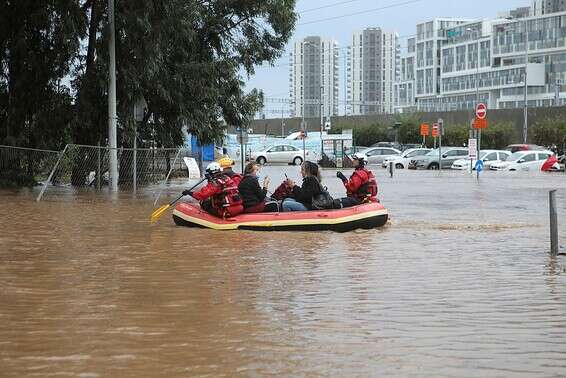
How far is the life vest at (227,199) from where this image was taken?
14102 millimetres

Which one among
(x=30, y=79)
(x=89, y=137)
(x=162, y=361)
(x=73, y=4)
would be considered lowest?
(x=162, y=361)

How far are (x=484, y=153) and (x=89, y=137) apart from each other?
31.9 m

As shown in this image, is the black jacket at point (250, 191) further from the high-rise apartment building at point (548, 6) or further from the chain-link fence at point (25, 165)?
the high-rise apartment building at point (548, 6)

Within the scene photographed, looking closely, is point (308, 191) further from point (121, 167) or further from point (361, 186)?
point (121, 167)

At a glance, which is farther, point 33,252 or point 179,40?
point 179,40

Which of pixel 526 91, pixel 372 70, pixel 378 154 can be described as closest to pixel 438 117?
pixel 526 91

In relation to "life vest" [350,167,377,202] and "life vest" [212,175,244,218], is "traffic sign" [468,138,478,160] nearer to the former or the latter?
"life vest" [350,167,377,202]

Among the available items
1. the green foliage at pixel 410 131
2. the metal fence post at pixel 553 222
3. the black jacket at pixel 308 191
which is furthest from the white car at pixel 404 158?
the metal fence post at pixel 553 222

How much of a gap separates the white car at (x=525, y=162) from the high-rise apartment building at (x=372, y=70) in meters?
101

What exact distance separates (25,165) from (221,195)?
13.3 m

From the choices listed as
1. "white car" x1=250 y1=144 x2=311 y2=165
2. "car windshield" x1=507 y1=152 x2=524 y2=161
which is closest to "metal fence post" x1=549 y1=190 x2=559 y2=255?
"car windshield" x1=507 y1=152 x2=524 y2=161

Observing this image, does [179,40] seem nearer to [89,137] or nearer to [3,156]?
[89,137]

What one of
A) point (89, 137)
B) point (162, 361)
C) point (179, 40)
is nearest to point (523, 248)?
point (162, 361)

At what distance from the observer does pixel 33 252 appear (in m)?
11.6
